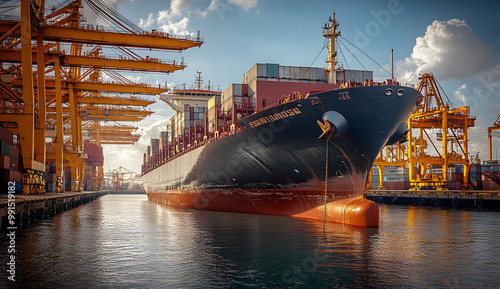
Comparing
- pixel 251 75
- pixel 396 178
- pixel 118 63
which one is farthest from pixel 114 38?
pixel 396 178

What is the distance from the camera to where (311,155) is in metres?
20.2

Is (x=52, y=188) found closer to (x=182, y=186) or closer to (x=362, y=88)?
(x=182, y=186)

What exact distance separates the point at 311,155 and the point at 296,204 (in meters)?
3.25

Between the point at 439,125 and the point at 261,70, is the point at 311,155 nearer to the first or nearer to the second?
the point at 261,70

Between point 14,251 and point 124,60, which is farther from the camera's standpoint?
point 124,60

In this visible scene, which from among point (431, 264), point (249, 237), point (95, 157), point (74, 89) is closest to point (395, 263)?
point (431, 264)

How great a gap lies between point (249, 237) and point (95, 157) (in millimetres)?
65233

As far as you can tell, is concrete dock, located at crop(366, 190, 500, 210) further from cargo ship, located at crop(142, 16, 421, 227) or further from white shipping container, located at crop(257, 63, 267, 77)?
white shipping container, located at crop(257, 63, 267, 77)

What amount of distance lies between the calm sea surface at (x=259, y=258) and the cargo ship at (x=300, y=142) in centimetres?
243

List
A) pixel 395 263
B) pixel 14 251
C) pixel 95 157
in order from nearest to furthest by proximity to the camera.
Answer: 1. pixel 395 263
2. pixel 14 251
3. pixel 95 157

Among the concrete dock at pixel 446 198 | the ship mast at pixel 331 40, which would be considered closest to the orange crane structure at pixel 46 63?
the ship mast at pixel 331 40

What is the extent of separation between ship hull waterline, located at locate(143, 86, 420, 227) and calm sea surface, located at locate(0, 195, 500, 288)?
2.01 m

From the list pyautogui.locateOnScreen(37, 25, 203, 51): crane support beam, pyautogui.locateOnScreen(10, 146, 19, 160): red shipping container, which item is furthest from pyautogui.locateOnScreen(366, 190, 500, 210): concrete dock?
pyautogui.locateOnScreen(10, 146, 19, 160): red shipping container

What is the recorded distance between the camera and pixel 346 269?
35.2 feet
